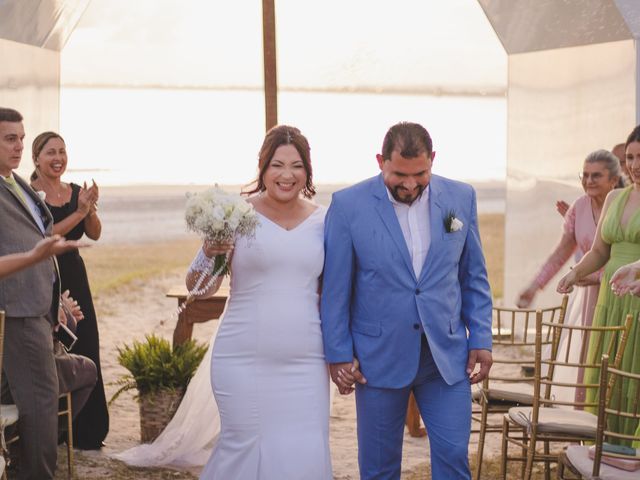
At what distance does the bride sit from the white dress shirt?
0.36m

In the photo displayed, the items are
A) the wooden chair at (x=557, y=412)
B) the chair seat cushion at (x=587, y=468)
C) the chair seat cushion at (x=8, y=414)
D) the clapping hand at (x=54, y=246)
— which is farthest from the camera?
the chair seat cushion at (x=8, y=414)

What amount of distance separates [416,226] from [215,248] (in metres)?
0.73

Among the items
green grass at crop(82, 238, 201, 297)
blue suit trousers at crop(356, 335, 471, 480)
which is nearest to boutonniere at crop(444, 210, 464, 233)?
→ blue suit trousers at crop(356, 335, 471, 480)

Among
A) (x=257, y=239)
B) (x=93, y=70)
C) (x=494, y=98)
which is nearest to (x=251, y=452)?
(x=257, y=239)

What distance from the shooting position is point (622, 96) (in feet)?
24.1

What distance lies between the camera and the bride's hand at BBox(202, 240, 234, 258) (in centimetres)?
419

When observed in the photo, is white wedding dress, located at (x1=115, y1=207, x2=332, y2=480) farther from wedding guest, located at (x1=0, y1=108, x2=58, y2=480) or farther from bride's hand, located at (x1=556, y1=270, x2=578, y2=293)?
bride's hand, located at (x1=556, y1=270, x2=578, y2=293)

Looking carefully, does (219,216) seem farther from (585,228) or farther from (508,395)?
(585,228)

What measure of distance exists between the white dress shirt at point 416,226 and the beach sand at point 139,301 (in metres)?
1.16

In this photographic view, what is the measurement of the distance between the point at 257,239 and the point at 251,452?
80 cm

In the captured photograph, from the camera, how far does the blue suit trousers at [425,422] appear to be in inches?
163

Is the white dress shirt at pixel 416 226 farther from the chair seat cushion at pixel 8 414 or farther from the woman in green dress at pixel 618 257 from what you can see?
the chair seat cushion at pixel 8 414

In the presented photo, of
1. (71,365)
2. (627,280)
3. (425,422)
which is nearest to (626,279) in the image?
(627,280)

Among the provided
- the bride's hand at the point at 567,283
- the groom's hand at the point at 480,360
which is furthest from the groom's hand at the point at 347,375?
the bride's hand at the point at 567,283
